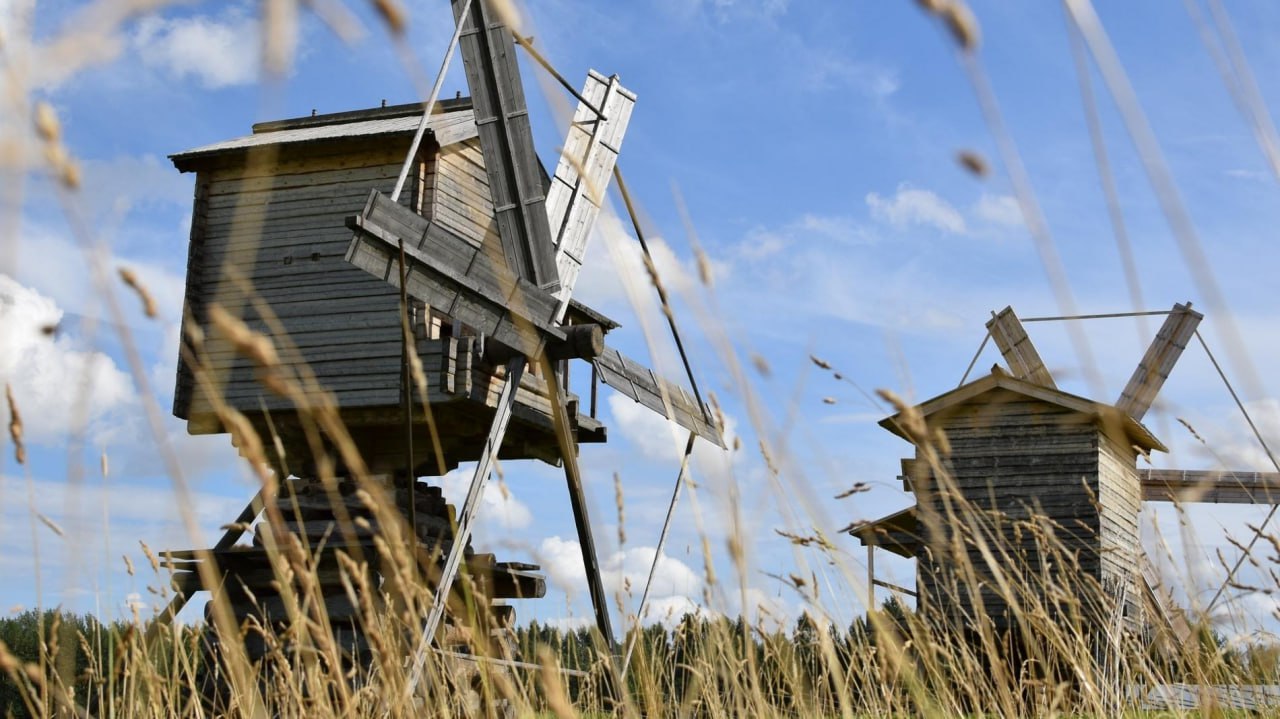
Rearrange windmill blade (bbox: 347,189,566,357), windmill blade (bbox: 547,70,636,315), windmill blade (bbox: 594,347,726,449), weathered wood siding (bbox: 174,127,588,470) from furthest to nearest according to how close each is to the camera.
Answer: windmill blade (bbox: 594,347,726,449)
weathered wood siding (bbox: 174,127,588,470)
windmill blade (bbox: 547,70,636,315)
windmill blade (bbox: 347,189,566,357)

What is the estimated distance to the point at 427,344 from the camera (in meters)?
9.08

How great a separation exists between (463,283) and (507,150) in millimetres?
1217

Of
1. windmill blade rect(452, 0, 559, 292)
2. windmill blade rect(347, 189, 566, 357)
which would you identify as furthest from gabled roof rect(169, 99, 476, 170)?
windmill blade rect(347, 189, 566, 357)

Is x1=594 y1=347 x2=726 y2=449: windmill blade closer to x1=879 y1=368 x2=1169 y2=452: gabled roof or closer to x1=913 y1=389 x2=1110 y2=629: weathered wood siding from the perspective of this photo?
x1=879 y1=368 x2=1169 y2=452: gabled roof

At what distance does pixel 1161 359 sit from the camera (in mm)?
14828

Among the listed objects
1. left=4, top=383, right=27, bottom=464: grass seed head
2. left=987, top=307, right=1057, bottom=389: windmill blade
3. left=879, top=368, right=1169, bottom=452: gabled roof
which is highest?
left=987, top=307, right=1057, bottom=389: windmill blade

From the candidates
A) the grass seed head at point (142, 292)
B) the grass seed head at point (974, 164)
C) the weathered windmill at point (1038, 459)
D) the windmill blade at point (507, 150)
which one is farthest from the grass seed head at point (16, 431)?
the weathered windmill at point (1038, 459)

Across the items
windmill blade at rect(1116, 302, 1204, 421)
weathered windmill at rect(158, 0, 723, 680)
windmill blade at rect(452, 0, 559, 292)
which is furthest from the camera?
windmill blade at rect(1116, 302, 1204, 421)

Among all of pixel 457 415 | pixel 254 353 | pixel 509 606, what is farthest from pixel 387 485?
pixel 254 353

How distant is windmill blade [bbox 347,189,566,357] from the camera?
7.50 m

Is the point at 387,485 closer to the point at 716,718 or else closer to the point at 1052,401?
the point at 716,718

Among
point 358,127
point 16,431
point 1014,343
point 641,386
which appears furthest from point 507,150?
point 1014,343

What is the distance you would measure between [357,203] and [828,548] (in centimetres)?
819

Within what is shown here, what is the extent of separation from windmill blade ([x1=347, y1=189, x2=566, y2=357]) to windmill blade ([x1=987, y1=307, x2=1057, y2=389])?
939cm
